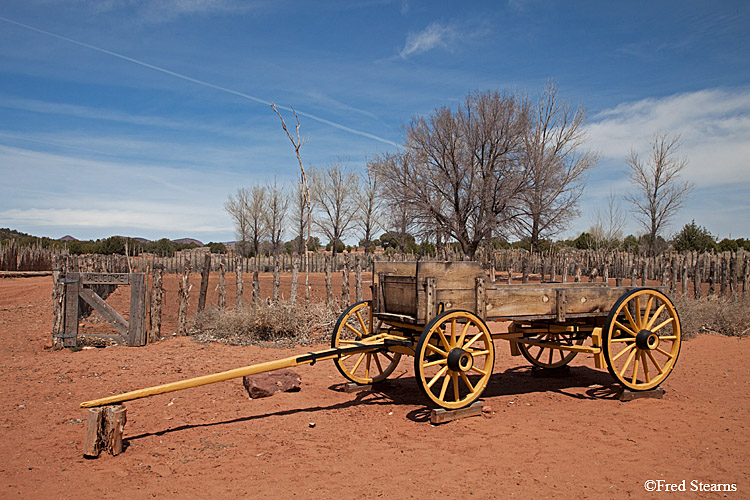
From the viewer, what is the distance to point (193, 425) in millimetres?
4734

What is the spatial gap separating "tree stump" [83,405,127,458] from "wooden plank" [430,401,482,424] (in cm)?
265

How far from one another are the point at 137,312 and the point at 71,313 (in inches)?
39.6

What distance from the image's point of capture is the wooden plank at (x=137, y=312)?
883cm

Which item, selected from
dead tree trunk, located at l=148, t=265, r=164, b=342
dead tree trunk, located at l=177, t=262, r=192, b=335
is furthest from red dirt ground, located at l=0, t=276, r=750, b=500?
dead tree trunk, located at l=177, t=262, r=192, b=335

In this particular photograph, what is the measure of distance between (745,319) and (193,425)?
11.0 meters

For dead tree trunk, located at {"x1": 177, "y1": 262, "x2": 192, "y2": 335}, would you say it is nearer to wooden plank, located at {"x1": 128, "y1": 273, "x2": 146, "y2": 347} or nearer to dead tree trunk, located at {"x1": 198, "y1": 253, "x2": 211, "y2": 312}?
dead tree trunk, located at {"x1": 198, "y1": 253, "x2": 211, "y2": 312}

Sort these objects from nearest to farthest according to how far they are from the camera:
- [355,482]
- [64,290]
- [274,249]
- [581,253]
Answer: [355,482]
[64,290]
[581,253]
[274,249]

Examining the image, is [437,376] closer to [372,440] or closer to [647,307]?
[372,440]

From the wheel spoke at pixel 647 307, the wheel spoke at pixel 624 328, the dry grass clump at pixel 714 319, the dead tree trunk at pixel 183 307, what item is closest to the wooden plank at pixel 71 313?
the dead tree trunk at pixel 183 307

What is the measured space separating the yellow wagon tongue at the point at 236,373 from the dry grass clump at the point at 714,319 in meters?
7.77

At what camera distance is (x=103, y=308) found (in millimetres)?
8703

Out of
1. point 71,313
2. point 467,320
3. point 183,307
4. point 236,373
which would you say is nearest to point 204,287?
point 183,307

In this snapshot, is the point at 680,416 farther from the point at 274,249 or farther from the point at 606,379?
the point at 274,249

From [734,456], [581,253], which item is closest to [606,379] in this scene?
[734,456]
